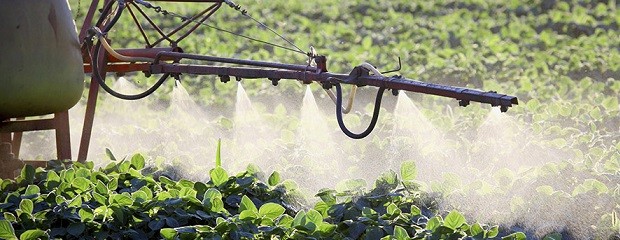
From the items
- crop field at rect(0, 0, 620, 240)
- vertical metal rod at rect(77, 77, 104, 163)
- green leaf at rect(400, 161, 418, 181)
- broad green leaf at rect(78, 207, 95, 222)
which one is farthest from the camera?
vertical metal rod at rect(77, 77, 104, 163)

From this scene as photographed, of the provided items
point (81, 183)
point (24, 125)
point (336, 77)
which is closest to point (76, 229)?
point (81, 183)

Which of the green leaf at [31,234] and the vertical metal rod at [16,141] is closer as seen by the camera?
the green leaf at [31,234]

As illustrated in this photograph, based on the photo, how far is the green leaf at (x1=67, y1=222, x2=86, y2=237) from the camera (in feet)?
12.9

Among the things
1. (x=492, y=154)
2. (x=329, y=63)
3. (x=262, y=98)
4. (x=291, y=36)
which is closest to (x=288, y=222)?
(x=492, y=154)

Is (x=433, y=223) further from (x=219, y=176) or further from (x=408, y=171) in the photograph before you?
(x=219, y=176)

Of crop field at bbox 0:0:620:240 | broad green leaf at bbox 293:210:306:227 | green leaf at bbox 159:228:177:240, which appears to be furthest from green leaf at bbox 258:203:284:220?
green leaf at bbox 159:228:177:240

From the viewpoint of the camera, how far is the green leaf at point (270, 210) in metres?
3.90

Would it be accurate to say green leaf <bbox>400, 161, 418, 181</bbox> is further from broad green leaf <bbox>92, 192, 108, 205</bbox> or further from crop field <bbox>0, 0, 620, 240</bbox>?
broad green leaf <bbox>92, 192, 108, 205</bbox>

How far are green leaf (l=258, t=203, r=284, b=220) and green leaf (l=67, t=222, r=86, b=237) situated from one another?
1.86 ft

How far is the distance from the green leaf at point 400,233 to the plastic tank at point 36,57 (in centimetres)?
177

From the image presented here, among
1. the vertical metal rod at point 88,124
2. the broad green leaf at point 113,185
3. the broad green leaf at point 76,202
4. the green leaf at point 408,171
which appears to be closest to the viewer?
the broad green leaf at point 76,202

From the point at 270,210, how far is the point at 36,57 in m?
1.38

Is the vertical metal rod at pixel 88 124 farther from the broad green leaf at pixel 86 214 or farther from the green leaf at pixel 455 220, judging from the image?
Answer: the green leaf at pixel 455 220

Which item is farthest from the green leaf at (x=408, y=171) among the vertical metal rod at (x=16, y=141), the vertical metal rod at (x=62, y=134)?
the vertical metal rod at (x=16, y=141)
